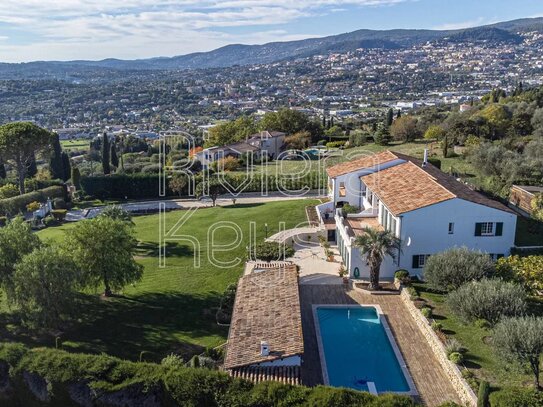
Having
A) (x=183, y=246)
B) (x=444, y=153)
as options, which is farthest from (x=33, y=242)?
(x=444, y=153)

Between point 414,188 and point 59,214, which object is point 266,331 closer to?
point 414,188

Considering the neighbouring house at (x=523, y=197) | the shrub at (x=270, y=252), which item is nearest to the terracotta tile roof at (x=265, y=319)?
the shrub at (x=270, y=252)

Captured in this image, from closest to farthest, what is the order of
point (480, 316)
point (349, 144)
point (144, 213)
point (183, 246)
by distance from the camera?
point (480, 316), point (183, 246), point (144, 213), point (349, 144)

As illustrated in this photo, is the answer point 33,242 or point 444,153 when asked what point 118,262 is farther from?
point 444,153

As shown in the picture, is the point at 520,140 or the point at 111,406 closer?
the point at 111,406

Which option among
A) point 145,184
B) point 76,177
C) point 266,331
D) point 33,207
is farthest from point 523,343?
point 76,177

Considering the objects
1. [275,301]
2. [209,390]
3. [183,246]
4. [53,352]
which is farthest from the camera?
[183,246]

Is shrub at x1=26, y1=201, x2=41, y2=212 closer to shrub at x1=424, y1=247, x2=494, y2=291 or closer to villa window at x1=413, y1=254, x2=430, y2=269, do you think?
villa window at x1=413, y1=254, x2=430, y2=269

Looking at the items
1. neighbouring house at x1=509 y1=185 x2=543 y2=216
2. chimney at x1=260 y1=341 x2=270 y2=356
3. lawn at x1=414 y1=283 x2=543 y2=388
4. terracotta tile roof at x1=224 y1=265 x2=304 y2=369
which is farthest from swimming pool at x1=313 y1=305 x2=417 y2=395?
neighbouring house at x1=509 y1=185 x2=543 y2=216
